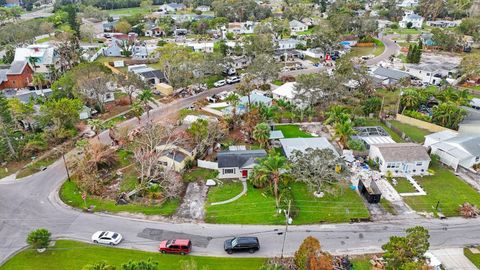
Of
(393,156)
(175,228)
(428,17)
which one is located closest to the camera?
(175,228)

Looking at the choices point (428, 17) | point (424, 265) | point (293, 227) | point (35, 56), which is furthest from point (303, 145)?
point (428, 17)

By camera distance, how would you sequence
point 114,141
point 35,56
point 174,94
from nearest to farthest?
1. point 114,141
2. point 174,94
3. point 35,56

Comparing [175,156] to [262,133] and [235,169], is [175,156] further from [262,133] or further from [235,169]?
[262,133]

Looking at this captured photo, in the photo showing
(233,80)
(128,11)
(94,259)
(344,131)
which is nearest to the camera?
(94,259)

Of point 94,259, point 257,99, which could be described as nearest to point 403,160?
point 257,99

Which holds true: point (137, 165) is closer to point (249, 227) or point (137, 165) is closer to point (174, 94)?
point (249, 227)

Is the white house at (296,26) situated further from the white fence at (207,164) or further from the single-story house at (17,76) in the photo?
the white fence at (207,164)

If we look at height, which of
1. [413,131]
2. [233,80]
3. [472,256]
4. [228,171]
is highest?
[233,80]
